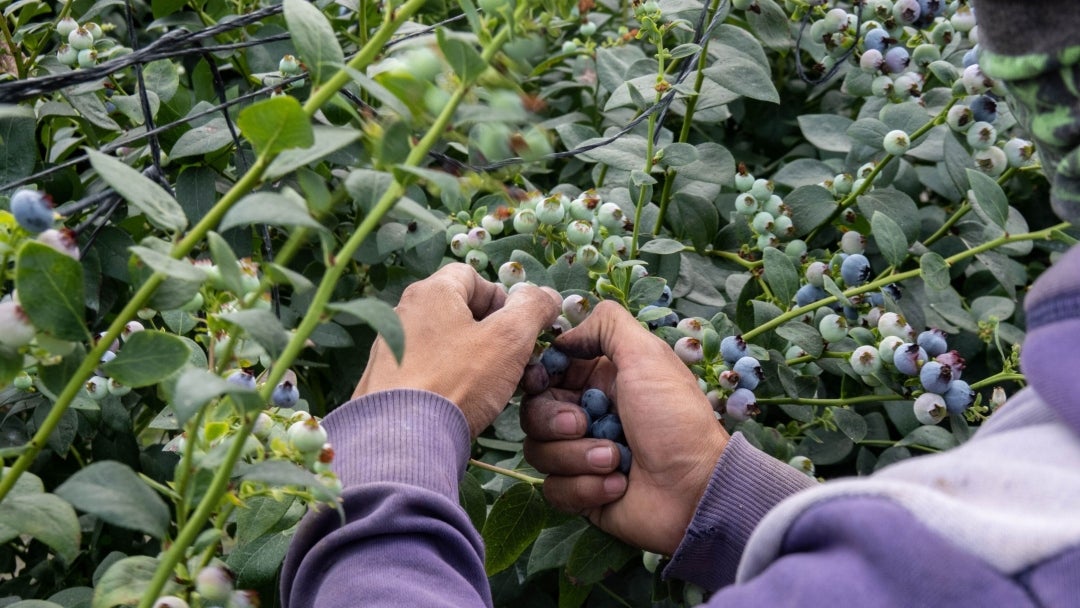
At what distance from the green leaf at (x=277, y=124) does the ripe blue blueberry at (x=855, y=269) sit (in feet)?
2.68

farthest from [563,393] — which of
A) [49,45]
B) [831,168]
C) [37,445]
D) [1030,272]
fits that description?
[49,45]

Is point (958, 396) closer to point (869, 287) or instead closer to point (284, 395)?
point (869, 287)

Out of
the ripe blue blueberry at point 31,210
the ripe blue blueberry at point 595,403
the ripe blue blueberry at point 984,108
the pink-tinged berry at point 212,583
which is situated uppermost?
the ripe blue blueberry at point 31,210

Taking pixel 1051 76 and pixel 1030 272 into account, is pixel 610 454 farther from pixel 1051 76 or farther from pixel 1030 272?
pixel 1030 272

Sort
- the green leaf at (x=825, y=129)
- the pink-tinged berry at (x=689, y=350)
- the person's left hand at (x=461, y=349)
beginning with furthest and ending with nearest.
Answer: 1. the green leaf at (x=825, y=129)
2. the pink-tinged berry at (x=689, y=350)
3. the person's left hand at (x=461, y=349)

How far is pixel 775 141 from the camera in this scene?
1.93m

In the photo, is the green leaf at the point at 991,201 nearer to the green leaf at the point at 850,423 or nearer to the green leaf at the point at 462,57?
the green leaf at the point at 850,423

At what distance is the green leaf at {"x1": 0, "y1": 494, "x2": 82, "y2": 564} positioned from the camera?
80 cm

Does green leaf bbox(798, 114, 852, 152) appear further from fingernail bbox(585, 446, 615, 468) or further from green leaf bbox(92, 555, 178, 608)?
green leaf bbox(92, 555, 178, 608)

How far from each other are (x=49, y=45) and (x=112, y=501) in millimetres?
1420

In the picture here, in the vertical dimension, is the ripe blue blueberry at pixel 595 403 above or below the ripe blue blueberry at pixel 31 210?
below

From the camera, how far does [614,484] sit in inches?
49.5

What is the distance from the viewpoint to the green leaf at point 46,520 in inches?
31.6

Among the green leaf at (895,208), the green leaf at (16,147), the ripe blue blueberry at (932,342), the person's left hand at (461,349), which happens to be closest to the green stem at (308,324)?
the person's left hand at (461,349)
